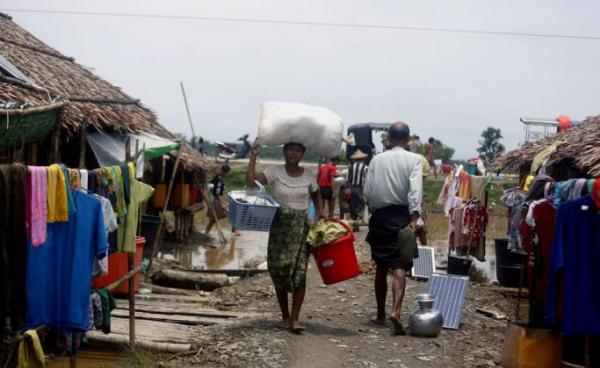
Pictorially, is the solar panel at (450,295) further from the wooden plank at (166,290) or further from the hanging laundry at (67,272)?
the hanging laundry at (67,272)

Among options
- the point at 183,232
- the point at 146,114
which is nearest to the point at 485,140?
the point at 183,232

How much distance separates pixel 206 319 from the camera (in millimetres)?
7824

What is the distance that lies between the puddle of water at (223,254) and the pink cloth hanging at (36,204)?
8415 millimetres

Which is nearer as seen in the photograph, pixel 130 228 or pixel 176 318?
pixel 130 228

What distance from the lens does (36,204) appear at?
16.6 ft


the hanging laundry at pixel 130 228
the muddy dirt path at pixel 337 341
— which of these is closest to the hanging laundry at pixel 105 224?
the hanging laundry at pixel 130 228

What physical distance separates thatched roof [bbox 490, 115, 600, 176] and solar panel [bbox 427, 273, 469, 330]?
5.83ft

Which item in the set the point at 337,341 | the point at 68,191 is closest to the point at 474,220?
the point at 337,341

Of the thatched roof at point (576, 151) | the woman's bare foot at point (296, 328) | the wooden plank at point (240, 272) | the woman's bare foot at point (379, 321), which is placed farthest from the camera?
the wooden plank at point (240, 272)

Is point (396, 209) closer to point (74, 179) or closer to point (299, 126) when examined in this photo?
point (299, 126)

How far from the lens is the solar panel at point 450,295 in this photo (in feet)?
26.5

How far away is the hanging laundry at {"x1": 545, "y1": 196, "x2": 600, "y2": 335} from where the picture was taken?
19.4 feet

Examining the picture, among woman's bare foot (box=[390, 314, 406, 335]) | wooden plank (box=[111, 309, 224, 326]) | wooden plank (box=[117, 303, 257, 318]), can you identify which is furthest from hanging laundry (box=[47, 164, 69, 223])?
woman's bare foot (box=[390, 314, 406, 335])

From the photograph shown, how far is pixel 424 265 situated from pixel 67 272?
21.7 feet
